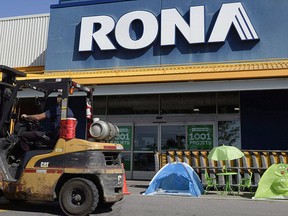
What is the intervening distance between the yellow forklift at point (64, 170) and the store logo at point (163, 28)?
886 centimetres

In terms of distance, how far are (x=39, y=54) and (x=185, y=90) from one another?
31.4 ft

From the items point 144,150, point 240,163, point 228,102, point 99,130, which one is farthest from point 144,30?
point 99,130

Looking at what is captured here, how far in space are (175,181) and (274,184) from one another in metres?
2.76

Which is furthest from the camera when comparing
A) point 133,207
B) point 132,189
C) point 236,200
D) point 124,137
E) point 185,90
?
point 124,137

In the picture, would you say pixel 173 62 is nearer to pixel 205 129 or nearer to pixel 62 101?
pixel 205 129

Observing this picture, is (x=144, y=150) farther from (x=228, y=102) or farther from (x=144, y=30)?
(x=144, y=30)

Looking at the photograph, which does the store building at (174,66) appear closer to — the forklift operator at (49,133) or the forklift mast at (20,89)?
the forklift mast at (20,89)

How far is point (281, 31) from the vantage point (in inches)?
572

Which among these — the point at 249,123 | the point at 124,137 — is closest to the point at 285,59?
the point at 249,123

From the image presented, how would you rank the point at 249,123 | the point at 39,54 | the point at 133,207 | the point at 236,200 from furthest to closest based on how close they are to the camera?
the point at 39,54 → the point at 249,123 → the point at 236,200 → the point at 133,207

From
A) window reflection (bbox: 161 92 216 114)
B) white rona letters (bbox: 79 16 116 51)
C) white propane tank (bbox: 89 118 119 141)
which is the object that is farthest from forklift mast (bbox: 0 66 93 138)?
white rona letters (bbox: 79 16 116 51)

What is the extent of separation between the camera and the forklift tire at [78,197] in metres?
6.66

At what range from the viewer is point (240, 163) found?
10.9m

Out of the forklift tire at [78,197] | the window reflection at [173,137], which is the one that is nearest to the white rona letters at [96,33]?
the window reflection at [173,137]
